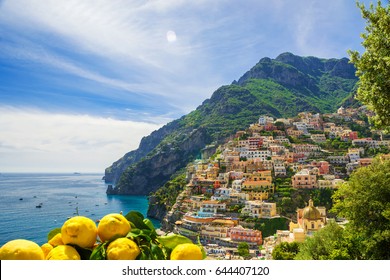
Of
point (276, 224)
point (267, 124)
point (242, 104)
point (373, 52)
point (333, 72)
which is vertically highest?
point (333, 72)

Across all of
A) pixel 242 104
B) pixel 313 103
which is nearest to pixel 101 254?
pixel 242 104

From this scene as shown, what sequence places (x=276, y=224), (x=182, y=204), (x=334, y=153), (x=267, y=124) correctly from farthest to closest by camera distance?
(x=267, y=124) → (x=334, y=153) → (x=182, y=204) → (x=276, y=224)

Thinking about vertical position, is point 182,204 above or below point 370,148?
below

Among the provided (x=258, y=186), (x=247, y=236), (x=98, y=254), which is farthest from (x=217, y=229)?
(x=98, y=254)

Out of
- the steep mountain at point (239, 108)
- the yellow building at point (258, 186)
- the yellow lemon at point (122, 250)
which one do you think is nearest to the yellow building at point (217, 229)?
the yellow building at point (258, 186)

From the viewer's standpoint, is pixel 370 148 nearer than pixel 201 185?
No

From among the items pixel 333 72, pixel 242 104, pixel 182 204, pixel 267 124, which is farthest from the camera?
pixel 333 72

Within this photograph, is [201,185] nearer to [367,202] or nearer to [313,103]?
[367,202]
